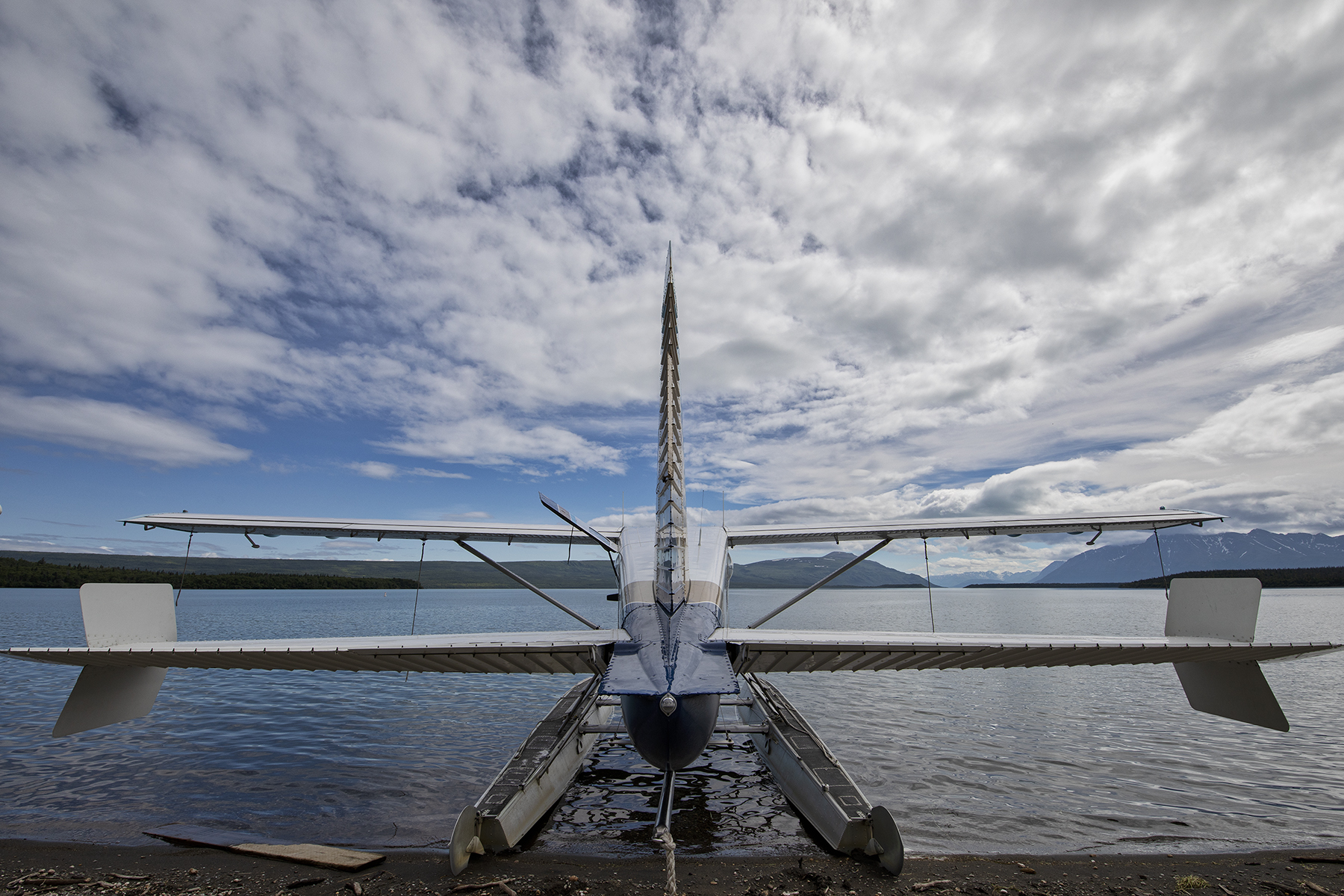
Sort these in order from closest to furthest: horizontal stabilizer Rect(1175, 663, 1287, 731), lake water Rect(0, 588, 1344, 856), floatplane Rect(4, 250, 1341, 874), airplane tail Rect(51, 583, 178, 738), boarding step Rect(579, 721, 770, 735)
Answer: floatplane Rect(4, 250, 1341, 874) < airplane tail Rect(51, 583, 178, 738) < horizontal stabilizer Rect(1175, 663, 1287, 731) < lake water Rect(0, 588, 1344, 856) < boarding step Rect(579, 721, 770, 735)

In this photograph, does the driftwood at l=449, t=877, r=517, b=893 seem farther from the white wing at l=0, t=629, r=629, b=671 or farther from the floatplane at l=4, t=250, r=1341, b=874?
the white wing at l=0, t=629, r=629, b=671

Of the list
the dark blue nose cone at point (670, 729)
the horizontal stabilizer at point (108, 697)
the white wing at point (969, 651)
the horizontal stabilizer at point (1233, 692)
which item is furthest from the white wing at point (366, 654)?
the horizontal stabilizer at point (1233, 692)

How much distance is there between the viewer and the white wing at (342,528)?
9.29 m

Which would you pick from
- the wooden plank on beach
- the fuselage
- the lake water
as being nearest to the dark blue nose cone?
the fuselage

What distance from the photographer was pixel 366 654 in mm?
6727

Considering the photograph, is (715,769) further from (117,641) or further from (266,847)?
(117,641)

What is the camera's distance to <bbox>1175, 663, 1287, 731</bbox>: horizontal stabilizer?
25.4 feet

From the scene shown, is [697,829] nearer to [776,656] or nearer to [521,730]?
[776,656]

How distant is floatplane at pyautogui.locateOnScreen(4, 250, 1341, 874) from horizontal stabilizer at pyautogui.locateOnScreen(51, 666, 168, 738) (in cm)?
→ 2

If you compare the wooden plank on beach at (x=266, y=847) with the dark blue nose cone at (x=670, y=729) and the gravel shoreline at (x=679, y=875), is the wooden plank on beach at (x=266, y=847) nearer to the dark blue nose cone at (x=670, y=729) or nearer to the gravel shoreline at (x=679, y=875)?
the gravel shoreline at (x=679, y=875)

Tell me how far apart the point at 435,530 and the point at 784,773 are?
7.19 meters

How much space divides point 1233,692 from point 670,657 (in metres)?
8.19

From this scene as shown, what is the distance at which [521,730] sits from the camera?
1326cm

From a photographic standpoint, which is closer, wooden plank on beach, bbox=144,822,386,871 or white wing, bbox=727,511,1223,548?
wooden plank on beach, bbox=144,822,386,871
